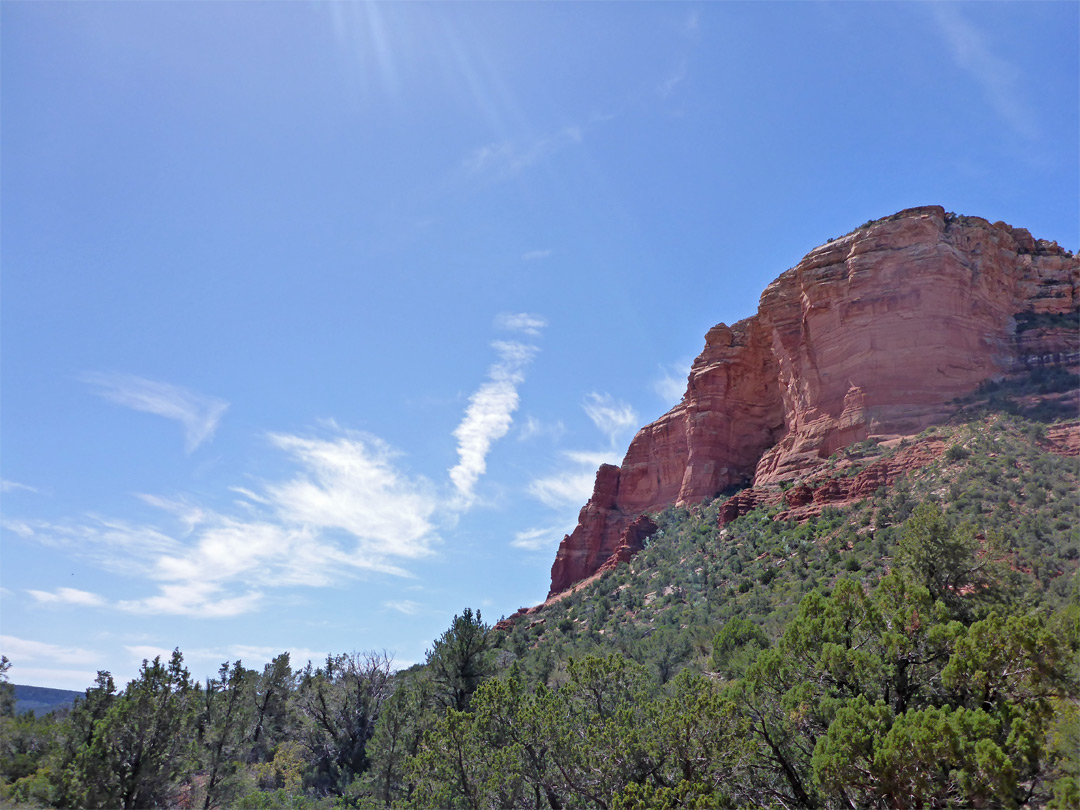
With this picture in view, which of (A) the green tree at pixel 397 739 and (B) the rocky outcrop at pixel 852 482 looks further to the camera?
(B) the rocky outcrop at pixel 852 482

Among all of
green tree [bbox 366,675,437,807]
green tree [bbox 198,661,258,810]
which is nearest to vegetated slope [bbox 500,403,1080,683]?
green tree [bbox 366,675,437,807]

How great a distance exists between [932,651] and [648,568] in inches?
1625

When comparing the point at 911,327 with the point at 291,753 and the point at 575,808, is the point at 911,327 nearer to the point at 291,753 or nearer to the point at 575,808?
the point at 575,808

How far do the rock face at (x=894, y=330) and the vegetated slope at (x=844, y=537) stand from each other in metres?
2.98

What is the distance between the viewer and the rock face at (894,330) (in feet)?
147

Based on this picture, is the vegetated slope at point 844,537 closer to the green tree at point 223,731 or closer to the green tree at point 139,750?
the green tree at point 223,731

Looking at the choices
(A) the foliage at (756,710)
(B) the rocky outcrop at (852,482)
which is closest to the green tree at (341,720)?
(A) the foliage at (756,710)

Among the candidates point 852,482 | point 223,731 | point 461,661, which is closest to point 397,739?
point 461,661

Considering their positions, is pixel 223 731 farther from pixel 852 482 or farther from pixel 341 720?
pixel 852 482

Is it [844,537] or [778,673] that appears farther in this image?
[844,537]

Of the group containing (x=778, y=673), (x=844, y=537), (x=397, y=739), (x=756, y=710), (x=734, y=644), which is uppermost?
(x=844, y=537)

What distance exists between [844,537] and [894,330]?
20.4m

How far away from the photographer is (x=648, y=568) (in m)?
52.7

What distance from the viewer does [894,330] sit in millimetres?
46031
